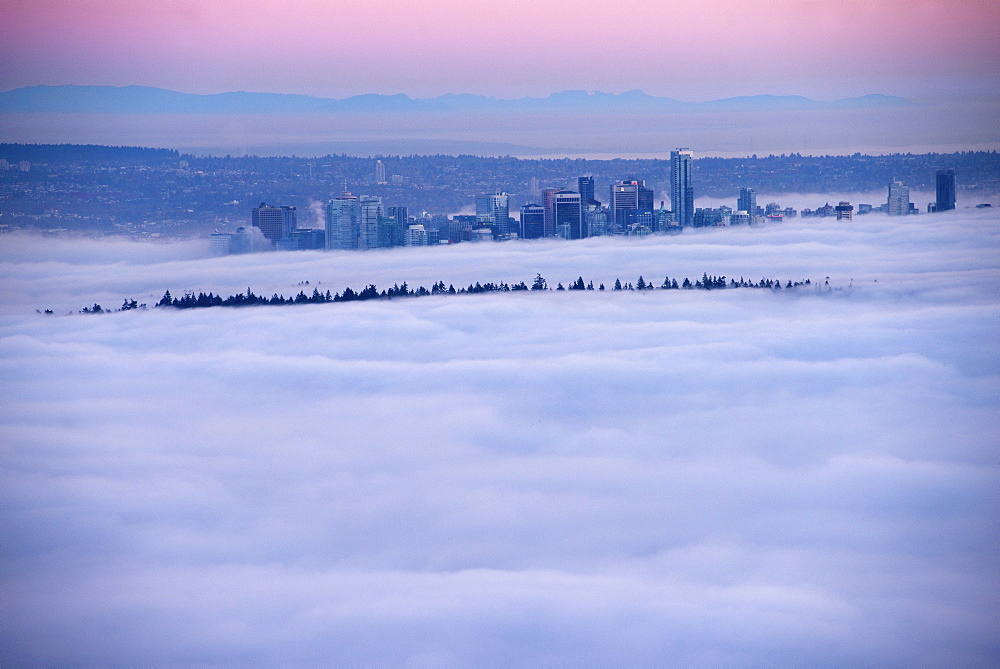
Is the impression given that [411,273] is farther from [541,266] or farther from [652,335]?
[652,335]

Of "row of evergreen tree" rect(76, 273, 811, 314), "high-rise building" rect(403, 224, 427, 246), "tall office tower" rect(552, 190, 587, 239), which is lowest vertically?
"row of evergreen tree" rect(76, 273, 811, 314)

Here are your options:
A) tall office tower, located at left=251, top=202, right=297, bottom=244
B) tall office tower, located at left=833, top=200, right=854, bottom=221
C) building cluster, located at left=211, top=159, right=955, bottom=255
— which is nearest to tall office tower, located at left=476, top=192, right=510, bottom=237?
building cluster, located at left=211, top=159, right=955, bottom=255

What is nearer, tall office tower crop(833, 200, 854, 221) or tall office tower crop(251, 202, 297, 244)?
tall office tower crop(251, 202, 297, 244)

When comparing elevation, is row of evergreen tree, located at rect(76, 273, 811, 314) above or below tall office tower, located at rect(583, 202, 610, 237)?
below

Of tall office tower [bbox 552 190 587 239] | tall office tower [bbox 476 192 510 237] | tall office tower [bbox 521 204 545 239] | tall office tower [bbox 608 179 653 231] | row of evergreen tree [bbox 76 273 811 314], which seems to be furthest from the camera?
tall office tower [bbox 608 179 653 231]

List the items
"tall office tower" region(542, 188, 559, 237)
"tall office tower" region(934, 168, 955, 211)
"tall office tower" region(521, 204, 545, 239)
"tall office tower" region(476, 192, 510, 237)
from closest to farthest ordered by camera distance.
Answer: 1. "tall office tower" region(934, 168, 955, 211)
2. "tall office tower" region(476, 192, 510, 237)
3. "tall office tower" region(521, 204, 545, 239)
4. "tall office tower" region(542, 188, 559, 237)

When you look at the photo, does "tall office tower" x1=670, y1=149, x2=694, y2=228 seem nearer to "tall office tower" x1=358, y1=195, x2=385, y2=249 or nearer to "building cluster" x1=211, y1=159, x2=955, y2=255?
"building cluster" x1=211, y1=159, x2=955, y2=255

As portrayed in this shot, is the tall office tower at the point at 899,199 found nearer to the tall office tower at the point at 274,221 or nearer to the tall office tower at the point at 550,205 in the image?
the tall office tower at the point at 550,205
